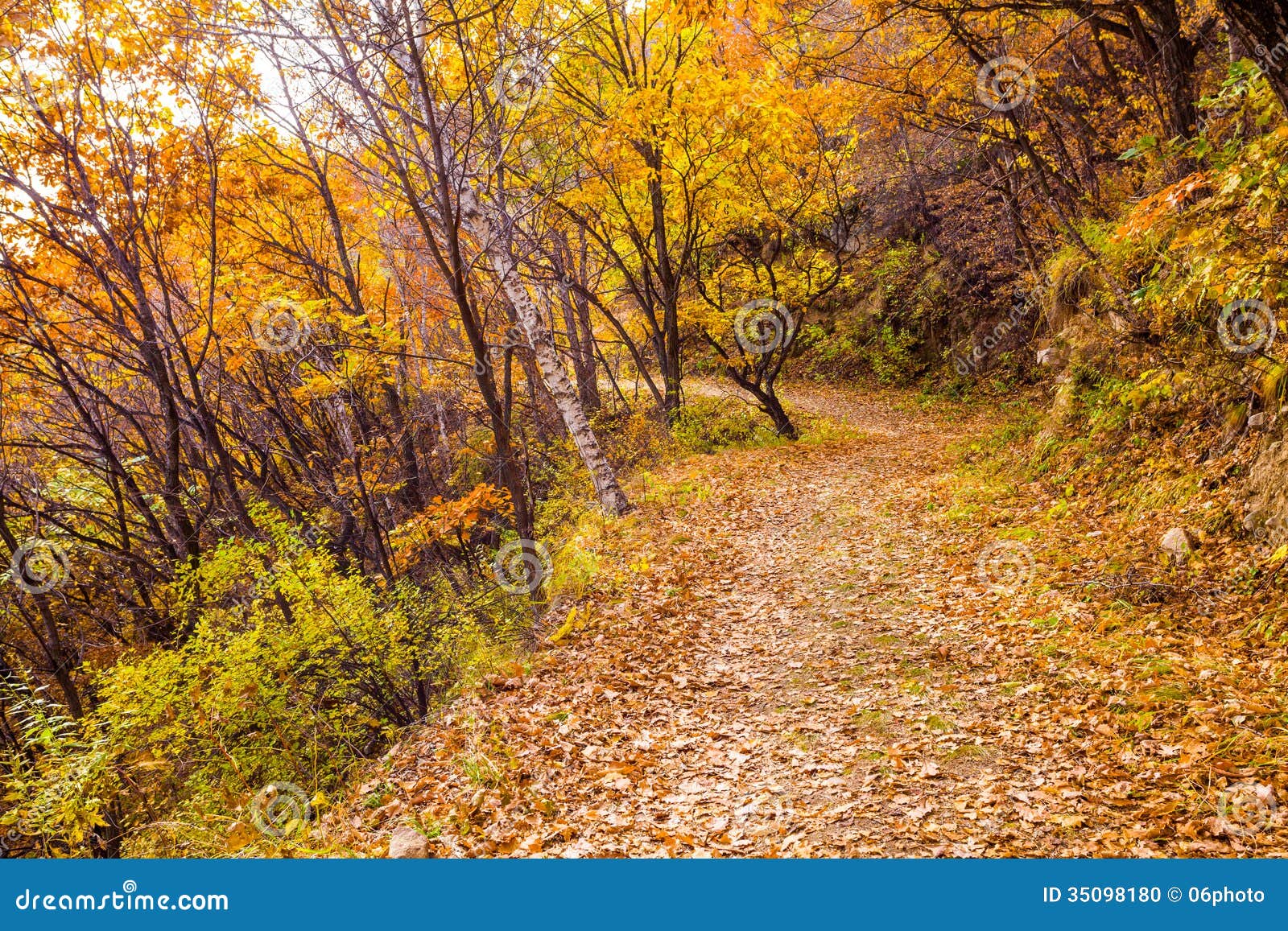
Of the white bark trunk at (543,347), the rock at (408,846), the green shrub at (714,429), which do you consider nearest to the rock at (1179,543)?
the rock at (408,846)

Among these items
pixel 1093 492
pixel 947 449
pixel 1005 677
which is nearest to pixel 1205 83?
pixel 1093 492

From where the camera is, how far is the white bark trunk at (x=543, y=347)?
31.8 ft

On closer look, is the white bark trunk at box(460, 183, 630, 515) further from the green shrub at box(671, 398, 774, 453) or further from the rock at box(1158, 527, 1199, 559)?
the rock at box(1158, 527, 1199, 559)

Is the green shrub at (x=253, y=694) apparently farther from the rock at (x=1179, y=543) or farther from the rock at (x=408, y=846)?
the rock at (x=1179, y=543)

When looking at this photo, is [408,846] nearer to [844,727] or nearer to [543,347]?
[844,727]

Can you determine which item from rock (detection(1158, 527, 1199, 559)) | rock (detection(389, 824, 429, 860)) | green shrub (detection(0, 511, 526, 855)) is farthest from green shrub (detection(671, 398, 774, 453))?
rock (detection(389, 824, 429, 860))

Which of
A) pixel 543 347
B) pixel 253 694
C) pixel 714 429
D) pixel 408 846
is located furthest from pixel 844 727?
pixel 714 429

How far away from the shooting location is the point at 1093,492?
8.55 metres

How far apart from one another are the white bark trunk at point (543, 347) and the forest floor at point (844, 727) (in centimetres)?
226

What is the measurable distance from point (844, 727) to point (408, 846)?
3.22 m

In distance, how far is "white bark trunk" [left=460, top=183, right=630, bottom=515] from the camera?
31.8 feet

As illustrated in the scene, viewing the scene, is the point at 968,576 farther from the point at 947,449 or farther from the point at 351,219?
the point at 351,219

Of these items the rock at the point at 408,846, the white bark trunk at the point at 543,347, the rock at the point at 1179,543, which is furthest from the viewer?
the white bark trunk at the point at 543,347

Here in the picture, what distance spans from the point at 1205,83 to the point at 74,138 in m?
14.0
